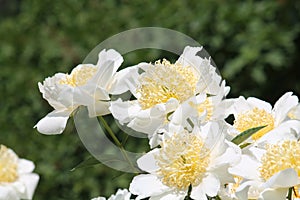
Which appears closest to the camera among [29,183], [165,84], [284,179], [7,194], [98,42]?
[284,179]

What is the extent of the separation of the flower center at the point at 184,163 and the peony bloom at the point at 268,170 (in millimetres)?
51

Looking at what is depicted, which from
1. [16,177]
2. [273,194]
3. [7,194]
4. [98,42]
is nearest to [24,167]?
[16,177]

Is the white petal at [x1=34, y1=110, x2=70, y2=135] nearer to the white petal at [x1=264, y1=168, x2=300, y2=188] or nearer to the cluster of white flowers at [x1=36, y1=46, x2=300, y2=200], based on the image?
the cluster of white flowers at [x1=36, y1=46, x2=300, y2=200]

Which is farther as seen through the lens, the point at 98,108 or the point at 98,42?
the point at 98,42

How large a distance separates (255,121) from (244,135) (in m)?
0.07

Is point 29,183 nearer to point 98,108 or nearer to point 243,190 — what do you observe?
point 98,108

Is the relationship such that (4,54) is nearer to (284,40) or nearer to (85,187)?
(85,187)

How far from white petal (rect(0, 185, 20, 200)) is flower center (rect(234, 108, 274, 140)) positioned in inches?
15.5

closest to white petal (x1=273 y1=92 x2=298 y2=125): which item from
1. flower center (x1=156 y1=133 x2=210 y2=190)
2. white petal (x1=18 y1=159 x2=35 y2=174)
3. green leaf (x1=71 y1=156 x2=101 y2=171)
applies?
flower center (x1=156 y1=133 x2=210 y2=190)

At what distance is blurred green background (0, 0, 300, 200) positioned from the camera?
2461 millimetres

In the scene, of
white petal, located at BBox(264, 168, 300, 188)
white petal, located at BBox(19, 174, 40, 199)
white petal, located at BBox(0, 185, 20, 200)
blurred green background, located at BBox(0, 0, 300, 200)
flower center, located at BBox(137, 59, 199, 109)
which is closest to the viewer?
white petal, located at BBox(264, 168, 300, 188)

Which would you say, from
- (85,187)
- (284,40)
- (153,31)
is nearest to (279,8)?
(284,40)

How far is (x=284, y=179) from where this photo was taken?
70cm

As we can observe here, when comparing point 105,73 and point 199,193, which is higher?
point 105,73
